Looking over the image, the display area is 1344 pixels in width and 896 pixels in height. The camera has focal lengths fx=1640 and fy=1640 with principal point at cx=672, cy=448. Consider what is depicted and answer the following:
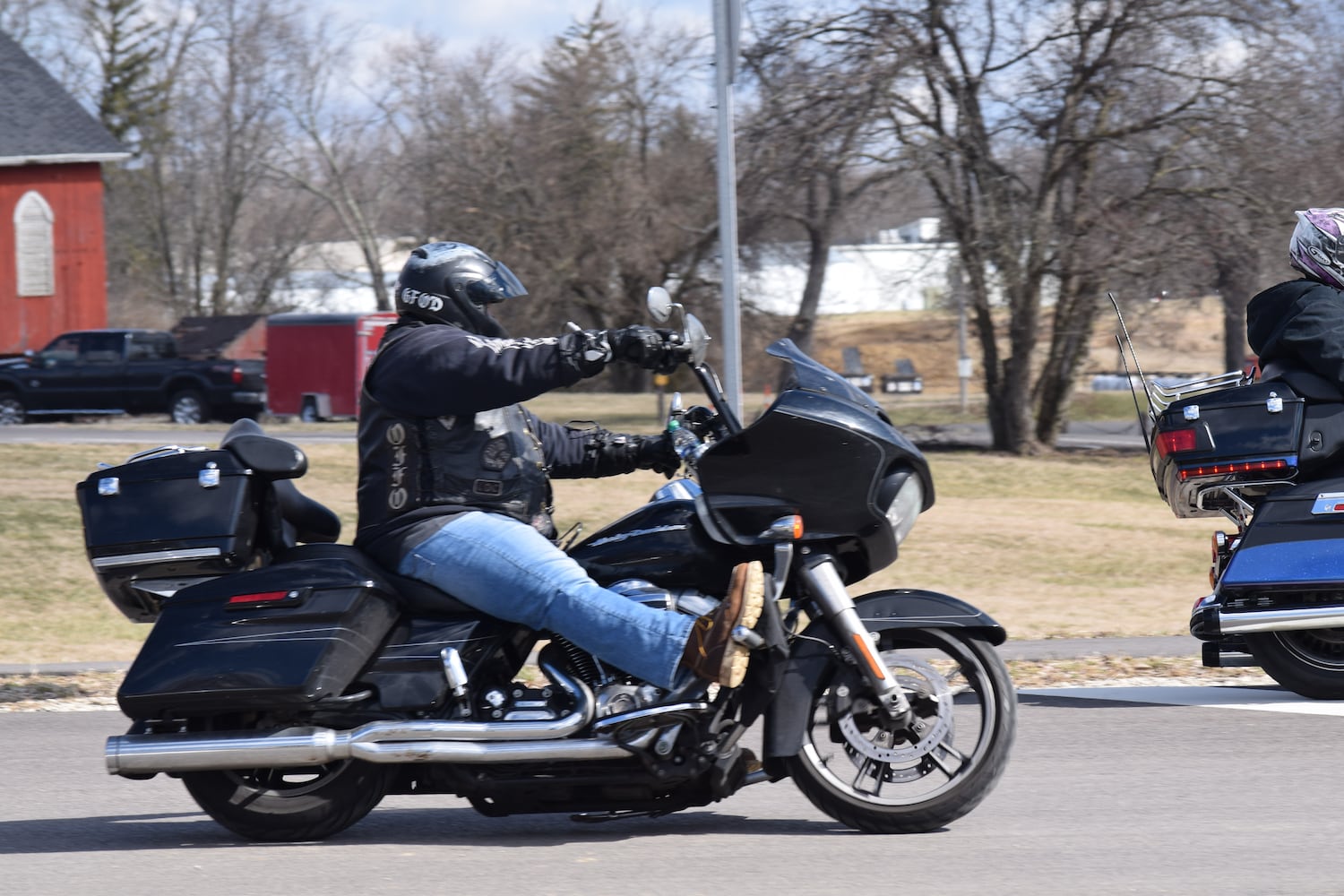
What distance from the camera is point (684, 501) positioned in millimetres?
4785

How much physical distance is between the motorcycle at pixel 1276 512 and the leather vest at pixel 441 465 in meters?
3.08

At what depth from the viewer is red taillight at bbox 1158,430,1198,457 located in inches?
265

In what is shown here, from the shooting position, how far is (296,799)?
16.0 ft

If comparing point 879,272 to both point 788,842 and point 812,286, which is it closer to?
point 812,286

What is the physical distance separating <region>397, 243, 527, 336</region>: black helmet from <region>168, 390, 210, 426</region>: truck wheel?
25.3 meters

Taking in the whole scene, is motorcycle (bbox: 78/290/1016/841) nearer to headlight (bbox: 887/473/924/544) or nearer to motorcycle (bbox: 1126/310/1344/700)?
headlight (bbox: 887/473/924/544)

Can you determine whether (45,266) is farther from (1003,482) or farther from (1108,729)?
(1108,729)

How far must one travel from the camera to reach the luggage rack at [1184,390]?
22.6 ft

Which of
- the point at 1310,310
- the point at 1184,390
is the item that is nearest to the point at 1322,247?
the point at 1310,310

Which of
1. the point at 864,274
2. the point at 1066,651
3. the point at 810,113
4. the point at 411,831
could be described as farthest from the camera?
the point at 864,274

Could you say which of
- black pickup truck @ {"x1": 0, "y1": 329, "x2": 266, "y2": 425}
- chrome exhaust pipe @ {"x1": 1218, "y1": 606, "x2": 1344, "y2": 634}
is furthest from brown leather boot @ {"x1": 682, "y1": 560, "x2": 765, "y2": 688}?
black pickup truck @ {"x1": 0, "y1": 329, "x2": 266, "y2": 425}

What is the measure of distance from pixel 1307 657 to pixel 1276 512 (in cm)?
61

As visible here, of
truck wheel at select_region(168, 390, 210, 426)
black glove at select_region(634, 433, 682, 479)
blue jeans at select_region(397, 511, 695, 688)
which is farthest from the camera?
truck wheel at select_region(168, 390, 210, 426)

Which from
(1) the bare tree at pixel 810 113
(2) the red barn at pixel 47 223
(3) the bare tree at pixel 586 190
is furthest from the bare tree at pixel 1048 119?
(2) the red barn at pixel 47 223
